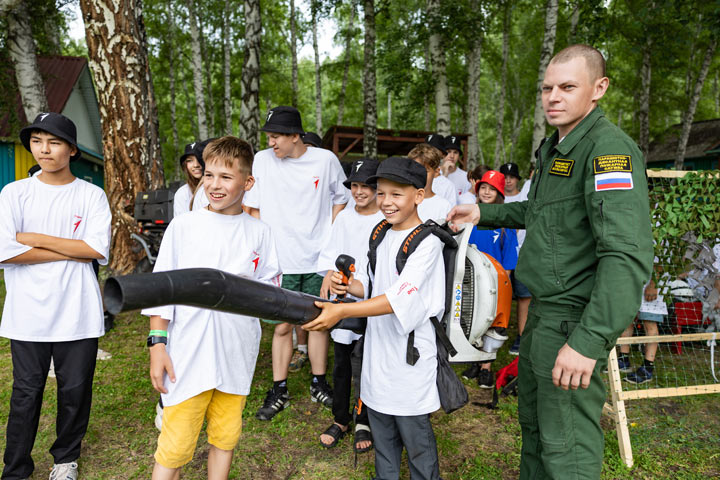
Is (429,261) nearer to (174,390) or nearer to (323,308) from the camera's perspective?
(323,308)

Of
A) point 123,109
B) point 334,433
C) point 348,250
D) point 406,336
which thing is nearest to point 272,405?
point 334,433

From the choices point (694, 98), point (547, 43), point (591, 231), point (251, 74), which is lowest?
point (591, 231)

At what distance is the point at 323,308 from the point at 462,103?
26397mm

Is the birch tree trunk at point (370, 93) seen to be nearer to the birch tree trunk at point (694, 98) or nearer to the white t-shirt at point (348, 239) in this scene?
the white t-shirt at point (348, 239)

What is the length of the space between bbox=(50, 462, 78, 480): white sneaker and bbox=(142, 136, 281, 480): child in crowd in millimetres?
1077

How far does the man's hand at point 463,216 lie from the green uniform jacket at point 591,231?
0.46 meters

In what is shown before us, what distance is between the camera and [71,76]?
20.4 metres

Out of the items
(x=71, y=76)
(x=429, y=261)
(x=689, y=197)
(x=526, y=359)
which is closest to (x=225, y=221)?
(x=429, y=261)

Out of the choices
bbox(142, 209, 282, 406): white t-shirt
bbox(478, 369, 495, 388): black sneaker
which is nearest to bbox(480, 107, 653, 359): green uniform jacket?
bbox(142, 209, 282, 406): white t-shirt

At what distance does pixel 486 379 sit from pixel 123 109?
619 centimetres

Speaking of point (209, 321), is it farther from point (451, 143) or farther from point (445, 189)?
point (451, 143)

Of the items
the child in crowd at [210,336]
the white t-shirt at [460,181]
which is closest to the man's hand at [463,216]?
the child in crowd at [210,336]

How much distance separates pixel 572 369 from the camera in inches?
72.2

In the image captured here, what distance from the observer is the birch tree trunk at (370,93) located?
1321 centimetres
